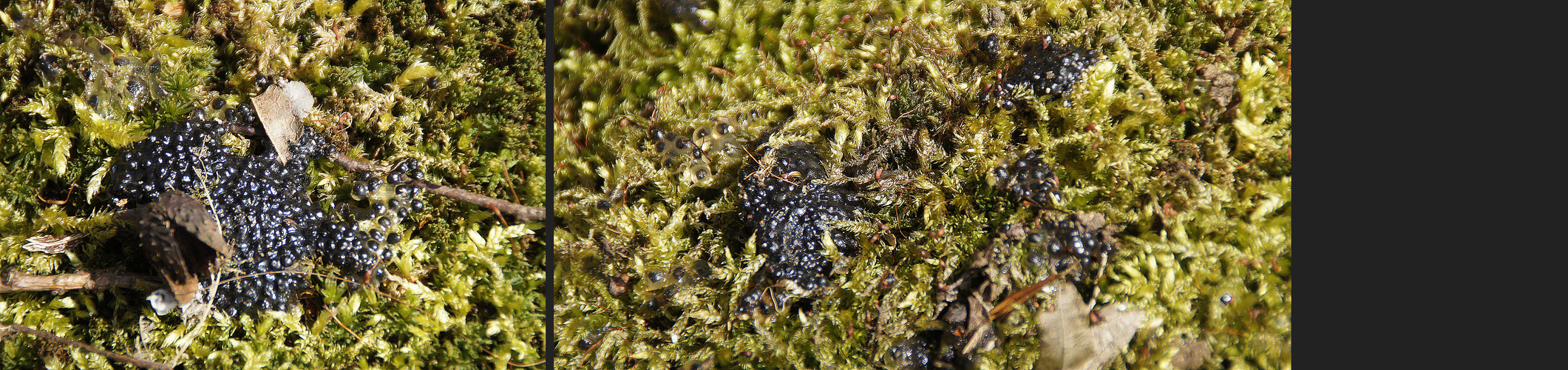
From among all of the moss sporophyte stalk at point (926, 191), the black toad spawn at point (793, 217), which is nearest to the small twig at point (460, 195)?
the moss sporophyte stalk at point (926, 191)

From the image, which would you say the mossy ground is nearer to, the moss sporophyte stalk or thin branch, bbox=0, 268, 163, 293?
thin branch, bbox=0, 268, 163, 293

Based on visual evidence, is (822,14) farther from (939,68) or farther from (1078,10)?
(1078,10)

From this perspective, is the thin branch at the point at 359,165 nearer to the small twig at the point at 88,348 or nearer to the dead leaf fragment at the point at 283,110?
the dead leaf fragment at the point at 283,110

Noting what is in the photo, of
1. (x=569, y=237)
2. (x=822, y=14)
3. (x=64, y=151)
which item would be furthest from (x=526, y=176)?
(x=64, y=151)

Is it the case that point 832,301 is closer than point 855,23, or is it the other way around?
point 832,301

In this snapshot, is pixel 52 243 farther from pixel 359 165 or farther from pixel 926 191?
pixel 926 191

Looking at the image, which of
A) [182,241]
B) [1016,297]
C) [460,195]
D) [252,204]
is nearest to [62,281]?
[182,241]
